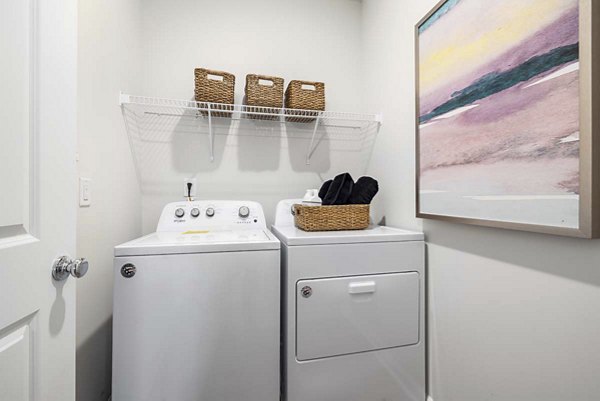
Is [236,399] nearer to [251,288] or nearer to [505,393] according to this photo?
[251,288]

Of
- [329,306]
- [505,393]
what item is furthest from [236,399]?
[505,393]

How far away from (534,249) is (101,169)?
5.78 feet

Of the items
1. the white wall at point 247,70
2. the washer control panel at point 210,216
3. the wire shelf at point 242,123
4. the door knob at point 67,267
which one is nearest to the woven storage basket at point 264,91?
the wire shelf at point 242,123

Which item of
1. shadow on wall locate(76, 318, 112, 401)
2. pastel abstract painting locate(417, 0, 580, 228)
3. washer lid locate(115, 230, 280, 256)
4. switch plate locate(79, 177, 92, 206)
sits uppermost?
pastel abstract painting locate(417, 0, 580, 228)

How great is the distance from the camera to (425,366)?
1324 millimetres

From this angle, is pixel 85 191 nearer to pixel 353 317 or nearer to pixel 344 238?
pixel 344 238

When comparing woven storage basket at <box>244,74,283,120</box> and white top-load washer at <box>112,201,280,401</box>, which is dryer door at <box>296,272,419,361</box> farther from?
woven storage basket at <box>244,74,283,120</box>

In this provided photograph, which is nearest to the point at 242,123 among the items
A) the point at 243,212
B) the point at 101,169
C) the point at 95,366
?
the point at 243,212

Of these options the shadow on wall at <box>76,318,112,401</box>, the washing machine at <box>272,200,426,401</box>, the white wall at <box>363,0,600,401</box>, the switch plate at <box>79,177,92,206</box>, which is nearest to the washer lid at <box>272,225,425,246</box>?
the washing machine at <box>272,200,426,401</box>

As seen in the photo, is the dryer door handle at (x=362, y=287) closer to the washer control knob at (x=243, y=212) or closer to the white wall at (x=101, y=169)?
the washer control knob at (x=243, y=212)

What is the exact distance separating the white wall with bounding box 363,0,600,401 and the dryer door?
0.15 meters

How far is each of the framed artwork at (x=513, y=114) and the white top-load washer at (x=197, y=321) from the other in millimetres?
840

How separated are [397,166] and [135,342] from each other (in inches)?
61.3

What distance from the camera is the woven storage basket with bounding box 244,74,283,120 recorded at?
5.40 feet
